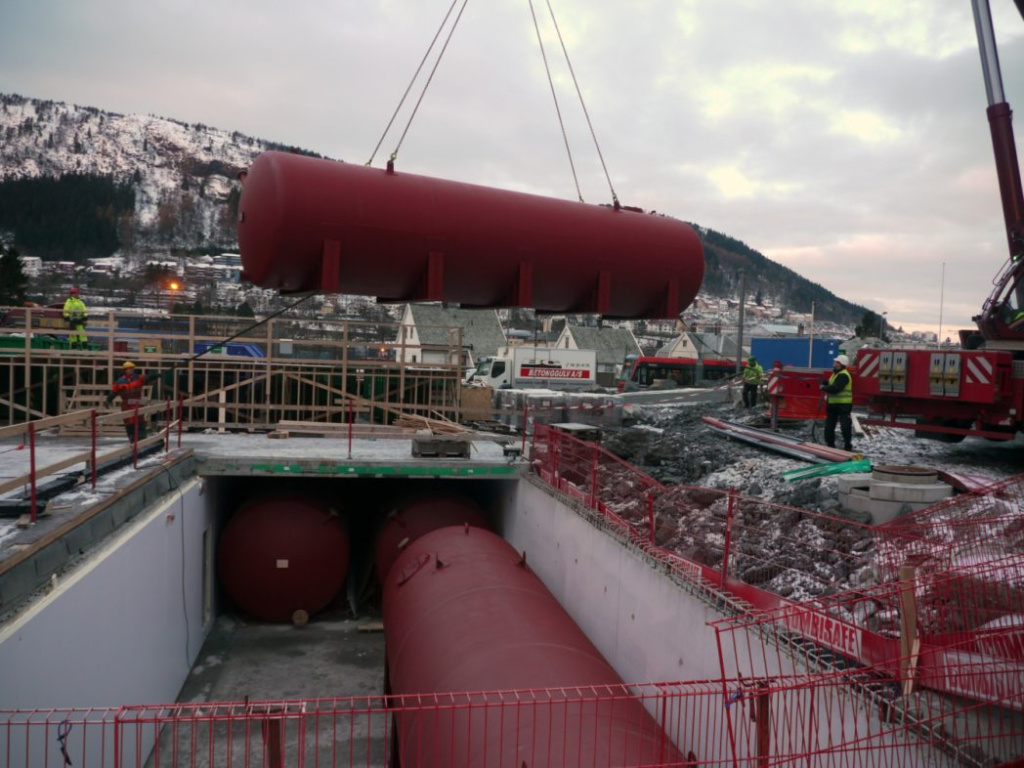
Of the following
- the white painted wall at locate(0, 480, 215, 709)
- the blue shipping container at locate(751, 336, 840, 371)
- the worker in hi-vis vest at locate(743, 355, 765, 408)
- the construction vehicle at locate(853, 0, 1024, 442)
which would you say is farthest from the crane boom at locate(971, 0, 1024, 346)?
the blue shipping container at locate(751, 336, 840, 371)

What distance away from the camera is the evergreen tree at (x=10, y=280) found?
3747 cm

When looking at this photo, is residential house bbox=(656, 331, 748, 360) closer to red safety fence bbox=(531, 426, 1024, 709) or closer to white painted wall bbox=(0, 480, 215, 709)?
red safety fence bbox=(531, 426, 1024, 709)

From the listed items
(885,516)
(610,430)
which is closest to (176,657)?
(885,516)

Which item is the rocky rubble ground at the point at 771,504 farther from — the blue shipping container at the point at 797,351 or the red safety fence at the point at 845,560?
the blue shipping container at the point at 797,351

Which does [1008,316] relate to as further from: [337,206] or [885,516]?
[337,206]

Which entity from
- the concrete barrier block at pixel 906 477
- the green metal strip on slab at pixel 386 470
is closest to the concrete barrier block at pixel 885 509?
the concrete barrier block at pixel 906 477

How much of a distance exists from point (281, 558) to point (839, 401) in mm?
9657

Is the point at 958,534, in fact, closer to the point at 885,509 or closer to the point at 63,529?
the point at 885,509

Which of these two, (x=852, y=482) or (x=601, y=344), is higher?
(x=601, y=344)

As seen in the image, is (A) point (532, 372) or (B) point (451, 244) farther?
(A) point (532, 372)

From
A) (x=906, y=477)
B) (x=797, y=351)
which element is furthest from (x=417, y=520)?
(x=797, y=351)

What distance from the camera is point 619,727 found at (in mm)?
4898

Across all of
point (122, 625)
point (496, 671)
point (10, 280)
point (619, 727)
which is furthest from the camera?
point (10, 280)

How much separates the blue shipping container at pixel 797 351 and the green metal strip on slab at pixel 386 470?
26.2 meters
